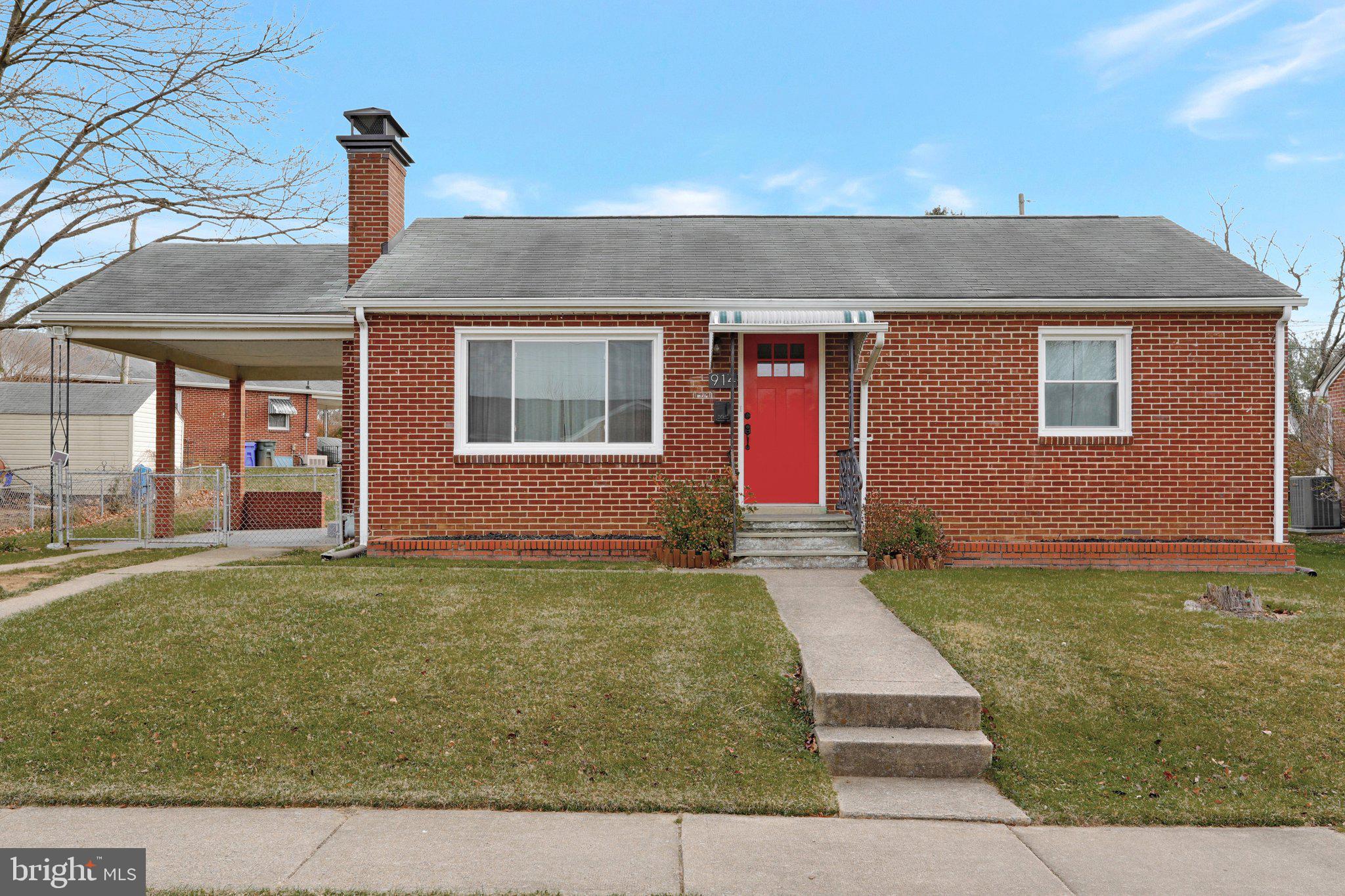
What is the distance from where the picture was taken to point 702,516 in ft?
33.1

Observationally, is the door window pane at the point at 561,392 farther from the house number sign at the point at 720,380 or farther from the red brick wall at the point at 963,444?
the house number sign at the point at 720,380

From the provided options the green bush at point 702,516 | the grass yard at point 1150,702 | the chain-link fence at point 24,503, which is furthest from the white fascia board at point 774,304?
the chain-link fence at point 24,503

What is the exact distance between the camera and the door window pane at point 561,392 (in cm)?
1087

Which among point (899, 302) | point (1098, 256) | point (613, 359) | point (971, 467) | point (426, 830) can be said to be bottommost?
point (426, 830)

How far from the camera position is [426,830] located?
13.5 feet

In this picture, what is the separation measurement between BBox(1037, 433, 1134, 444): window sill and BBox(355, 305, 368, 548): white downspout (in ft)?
27.3

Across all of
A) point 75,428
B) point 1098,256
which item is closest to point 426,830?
point 1098,256

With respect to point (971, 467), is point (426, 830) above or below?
below

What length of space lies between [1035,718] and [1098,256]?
870cm

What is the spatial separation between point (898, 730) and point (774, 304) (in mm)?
6354

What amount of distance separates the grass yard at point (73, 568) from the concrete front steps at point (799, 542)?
23.7 feet

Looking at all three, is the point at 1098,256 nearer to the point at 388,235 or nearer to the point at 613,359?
the point at 613,359

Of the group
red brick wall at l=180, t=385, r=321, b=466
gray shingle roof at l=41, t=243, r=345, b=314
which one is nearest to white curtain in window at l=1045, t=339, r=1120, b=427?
gray shingle roof at l=41, t=243, r=345, b=314

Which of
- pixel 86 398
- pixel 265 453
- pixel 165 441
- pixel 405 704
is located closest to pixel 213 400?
pixel 265 453
